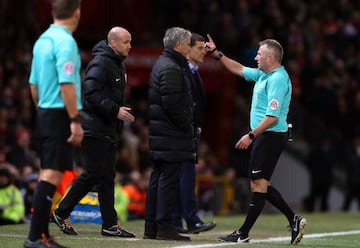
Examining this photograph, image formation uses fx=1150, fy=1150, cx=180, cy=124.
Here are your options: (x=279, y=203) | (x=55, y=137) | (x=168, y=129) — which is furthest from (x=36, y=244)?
(x=279, y=203)

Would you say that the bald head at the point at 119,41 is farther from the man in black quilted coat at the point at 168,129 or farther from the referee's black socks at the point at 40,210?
the referee's black socks at the point at 40,210

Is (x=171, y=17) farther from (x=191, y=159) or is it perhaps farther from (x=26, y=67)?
(x=191, y=159)

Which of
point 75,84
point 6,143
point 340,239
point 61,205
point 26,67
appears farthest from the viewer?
point 26,67

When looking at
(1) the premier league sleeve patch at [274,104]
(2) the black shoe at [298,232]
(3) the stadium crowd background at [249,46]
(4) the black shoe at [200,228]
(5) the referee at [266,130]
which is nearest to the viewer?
(1) the premier league sleeve patch at [274,104]

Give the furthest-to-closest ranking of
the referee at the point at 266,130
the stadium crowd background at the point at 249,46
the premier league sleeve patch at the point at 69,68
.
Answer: the stadium crowd background at the point at 249,46 < the referee at the point at 266,130 < the premier league sleeve patch at the point at 69,68

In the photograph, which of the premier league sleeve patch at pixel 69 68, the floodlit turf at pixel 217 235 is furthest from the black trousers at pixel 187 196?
the premier league sleeve patch at pixel 69 68

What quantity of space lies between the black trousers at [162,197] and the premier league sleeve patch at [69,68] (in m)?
2.51

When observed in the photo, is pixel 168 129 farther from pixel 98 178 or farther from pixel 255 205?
pixel 255 205

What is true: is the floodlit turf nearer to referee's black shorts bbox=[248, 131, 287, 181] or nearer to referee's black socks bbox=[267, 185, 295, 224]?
referee's black socks bbox=[267, 185, 295, 224]

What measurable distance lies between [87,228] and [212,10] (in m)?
12.5

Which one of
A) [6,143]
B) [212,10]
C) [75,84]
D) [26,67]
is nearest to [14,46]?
[26,67]

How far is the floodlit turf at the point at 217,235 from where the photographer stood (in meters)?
10.8

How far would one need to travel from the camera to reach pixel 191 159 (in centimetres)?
1178

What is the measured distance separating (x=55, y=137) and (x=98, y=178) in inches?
81.8
